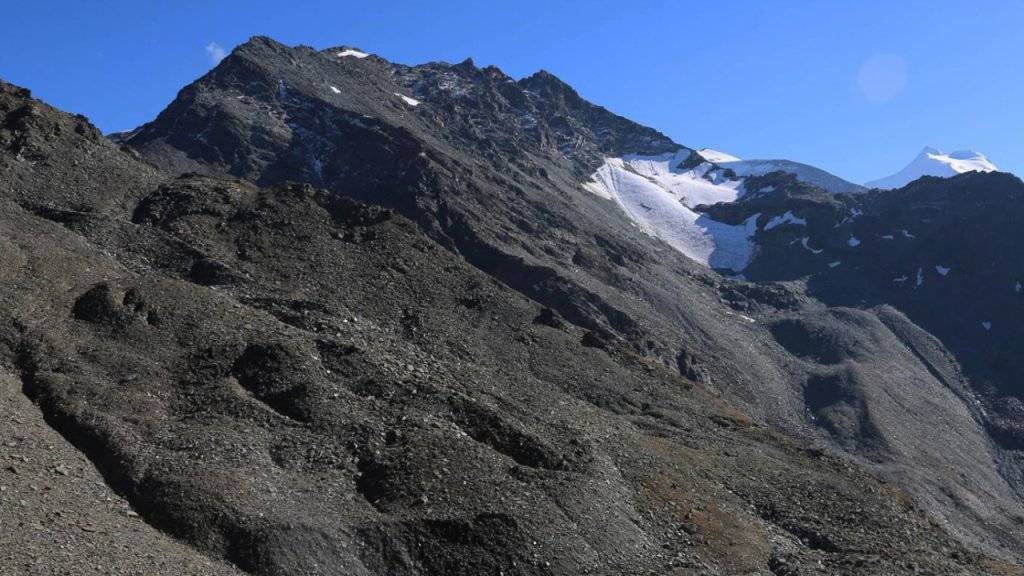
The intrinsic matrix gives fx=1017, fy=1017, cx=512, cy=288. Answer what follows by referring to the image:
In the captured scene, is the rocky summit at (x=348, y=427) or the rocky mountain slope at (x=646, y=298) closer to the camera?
the rocky summit at (x=348, y=427)

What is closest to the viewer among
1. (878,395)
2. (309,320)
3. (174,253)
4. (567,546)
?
A: (567,546)

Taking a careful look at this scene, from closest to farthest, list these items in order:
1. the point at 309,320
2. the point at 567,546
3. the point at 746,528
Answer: the point at 567,546 → the point at 746,528 → the point at 309,320

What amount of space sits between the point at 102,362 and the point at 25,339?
159 inches

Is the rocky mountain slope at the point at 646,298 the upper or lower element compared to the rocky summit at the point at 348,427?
upper

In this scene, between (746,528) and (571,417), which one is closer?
(746,528)

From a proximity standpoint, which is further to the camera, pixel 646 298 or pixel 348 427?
pixel 646 298

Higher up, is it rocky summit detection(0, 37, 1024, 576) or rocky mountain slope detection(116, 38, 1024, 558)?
rocky mountain slope detection(116, 38, 1024, 558)

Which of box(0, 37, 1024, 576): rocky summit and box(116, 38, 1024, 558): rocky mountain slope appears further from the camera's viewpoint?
box(116, 38, 1024, 558): rocky mountain slope

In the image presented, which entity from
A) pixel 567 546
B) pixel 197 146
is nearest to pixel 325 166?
pixel 197 146

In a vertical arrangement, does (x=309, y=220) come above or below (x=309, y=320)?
above

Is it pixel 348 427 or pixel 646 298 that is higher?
pixel 646 298

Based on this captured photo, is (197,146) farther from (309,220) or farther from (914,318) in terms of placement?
(914,318)

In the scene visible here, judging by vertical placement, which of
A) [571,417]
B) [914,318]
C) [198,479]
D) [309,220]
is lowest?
[198,479]

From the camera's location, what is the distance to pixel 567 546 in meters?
49.8
